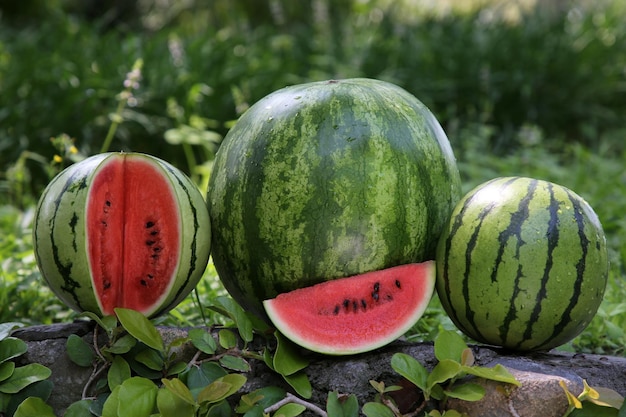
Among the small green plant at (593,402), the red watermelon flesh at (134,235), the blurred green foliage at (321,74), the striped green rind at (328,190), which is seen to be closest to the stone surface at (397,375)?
the small green plant at (593,402)

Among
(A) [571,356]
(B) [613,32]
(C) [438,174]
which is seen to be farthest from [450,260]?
(B) [613,32]

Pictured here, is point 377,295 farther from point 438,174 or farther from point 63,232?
point 63,232

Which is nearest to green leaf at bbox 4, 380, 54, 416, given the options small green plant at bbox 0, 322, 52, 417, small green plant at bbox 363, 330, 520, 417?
small green plant at bbox 0, 322, 52, 417

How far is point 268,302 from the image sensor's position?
2.05 meters

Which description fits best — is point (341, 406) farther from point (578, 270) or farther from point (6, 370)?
point (6, 370)

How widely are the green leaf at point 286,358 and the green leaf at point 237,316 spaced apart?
0.08m

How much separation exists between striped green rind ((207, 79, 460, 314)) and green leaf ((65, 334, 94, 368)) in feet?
1.53

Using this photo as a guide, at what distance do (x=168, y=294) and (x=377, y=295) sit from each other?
0.60 metres

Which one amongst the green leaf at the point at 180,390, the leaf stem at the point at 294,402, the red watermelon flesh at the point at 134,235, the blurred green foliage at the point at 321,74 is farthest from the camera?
the blurred green foliage at the point at 321,74

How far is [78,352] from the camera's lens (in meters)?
2.04

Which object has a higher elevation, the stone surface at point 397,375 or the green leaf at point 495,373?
the green leaf at point 495,373

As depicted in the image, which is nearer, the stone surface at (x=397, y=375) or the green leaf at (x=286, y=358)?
the stone surface at (x=397, y=375)

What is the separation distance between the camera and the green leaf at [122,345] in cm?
200

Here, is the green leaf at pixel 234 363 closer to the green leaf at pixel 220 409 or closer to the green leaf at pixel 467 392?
the green leaf at pixel 220 409
